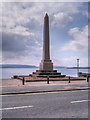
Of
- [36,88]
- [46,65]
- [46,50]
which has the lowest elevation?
[36,88]

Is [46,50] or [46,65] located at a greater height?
[46,50]

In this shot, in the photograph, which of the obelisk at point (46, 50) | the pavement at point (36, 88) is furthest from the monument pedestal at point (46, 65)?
the pavement at point (36, 88)

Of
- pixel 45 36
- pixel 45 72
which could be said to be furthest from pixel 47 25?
pixel 45 72

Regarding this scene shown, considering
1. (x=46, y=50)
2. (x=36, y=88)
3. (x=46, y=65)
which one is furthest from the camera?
(x=46, y=50)

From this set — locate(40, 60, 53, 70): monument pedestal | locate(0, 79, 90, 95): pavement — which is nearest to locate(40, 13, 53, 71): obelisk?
locate(40, 60, 53, 70): monument pedestal

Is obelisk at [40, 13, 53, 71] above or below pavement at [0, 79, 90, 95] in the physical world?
above

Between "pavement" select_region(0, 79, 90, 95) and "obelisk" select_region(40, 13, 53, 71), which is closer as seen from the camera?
"pavement" select_region(0, 79, 90, 95)

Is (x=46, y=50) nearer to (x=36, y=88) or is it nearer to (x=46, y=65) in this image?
(x=46, y=65)

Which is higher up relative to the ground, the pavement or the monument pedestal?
the monument pedestal

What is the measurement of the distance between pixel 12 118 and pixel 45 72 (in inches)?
796

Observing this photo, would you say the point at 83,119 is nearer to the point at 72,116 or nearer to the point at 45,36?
the point at 72,116

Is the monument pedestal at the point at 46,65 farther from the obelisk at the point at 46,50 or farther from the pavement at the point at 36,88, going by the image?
the pavement at the point at 36,88

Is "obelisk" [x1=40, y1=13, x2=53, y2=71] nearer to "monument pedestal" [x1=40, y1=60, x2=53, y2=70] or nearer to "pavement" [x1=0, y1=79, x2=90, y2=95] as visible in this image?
"monument pedestal" [x1=40, y1=60, x2=53, y2=70]

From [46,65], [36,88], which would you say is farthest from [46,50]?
[36,88]
